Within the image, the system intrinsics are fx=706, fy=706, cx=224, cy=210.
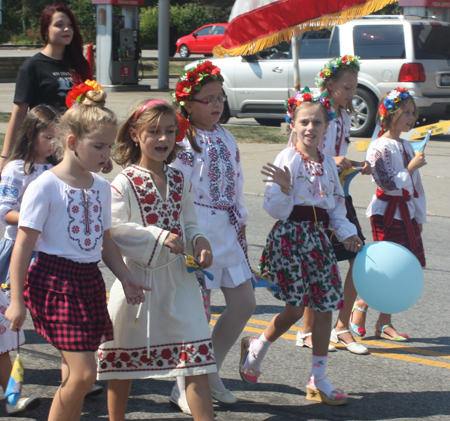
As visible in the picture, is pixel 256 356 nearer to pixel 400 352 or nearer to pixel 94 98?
pixel 400 352

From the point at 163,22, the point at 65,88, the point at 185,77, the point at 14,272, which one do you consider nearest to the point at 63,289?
the point at 14,272

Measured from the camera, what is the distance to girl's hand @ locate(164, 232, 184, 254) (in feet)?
10.0

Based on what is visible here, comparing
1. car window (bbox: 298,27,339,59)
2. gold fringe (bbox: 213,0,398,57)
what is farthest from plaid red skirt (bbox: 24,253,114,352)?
car window (bbox: 298,27,339,59)

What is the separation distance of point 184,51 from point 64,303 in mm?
34954

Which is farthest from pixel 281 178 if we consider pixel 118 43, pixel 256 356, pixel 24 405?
pixel 118 43

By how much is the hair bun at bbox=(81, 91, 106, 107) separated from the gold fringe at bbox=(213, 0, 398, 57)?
2.25 metres

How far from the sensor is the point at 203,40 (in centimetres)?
3531

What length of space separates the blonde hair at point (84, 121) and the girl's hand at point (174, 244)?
55 centimetres

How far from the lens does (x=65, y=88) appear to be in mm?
4652

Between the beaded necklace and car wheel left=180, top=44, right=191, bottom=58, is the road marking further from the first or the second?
car wheel left=180, top=44, right=191, bottom=58

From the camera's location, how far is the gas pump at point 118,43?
21422mm

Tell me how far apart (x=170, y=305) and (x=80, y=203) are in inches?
23.8

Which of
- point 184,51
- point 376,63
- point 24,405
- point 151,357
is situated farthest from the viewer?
point 184,51

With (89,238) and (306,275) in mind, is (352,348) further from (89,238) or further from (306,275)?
(89,238)
